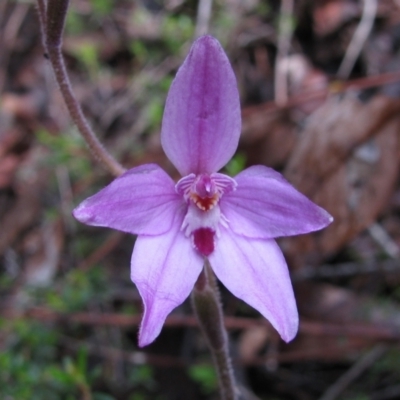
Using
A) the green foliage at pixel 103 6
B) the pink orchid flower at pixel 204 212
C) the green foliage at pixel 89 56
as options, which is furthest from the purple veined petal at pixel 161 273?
the green foliage at pixel 103 6

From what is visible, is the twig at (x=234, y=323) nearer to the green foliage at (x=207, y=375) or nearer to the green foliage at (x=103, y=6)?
the green foliage at (x=207, y=375)

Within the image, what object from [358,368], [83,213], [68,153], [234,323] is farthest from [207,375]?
[68,153]

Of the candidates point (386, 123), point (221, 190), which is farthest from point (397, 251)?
point (221, 190)

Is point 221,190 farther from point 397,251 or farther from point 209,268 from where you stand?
point 397,251

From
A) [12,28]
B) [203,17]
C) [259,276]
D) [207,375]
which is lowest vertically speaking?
[207,375]

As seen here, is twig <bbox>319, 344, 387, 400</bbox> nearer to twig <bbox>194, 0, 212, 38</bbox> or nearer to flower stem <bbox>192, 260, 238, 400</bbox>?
flower stem <bbox>192, 260, 238, 400</bbox>

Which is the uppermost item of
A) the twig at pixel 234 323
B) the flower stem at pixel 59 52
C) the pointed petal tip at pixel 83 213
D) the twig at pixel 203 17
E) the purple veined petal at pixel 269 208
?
the flower stem at pixel 59 52

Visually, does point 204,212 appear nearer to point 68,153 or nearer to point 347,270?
point 347,270
